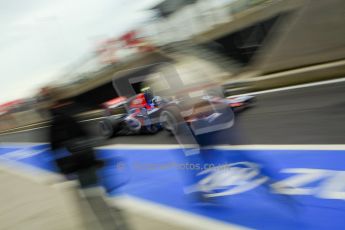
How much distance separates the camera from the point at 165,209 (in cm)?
609

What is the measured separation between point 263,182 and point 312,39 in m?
9.15

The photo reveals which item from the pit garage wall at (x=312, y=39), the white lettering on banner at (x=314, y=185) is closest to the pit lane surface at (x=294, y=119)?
the white lettering on banner at (x=314, y=185)

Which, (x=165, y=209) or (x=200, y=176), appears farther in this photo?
(x=200, y=176)

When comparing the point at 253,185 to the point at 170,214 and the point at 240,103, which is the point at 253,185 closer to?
the point at 170,214

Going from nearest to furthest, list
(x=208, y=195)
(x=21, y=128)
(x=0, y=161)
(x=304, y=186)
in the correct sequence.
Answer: (x=304, y=186) < (x=208, y=195) < (x=0, y=161) < (x=21, y=128)

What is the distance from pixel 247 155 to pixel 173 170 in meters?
1.53

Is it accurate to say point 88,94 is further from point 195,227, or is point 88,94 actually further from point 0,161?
point 195,227

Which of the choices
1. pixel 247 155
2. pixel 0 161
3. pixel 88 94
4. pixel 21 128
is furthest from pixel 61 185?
pixel 21 128

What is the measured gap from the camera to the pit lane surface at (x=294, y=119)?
7535mm

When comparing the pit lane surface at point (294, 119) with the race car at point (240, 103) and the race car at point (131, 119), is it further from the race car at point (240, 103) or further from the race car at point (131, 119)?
the race car at point (131, 119)

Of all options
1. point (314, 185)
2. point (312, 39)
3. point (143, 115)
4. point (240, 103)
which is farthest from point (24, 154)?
point (314, 185)

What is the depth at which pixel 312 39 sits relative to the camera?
1375 cm

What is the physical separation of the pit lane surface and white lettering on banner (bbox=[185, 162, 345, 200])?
0.60 meters

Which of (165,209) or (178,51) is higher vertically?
(178,51)
